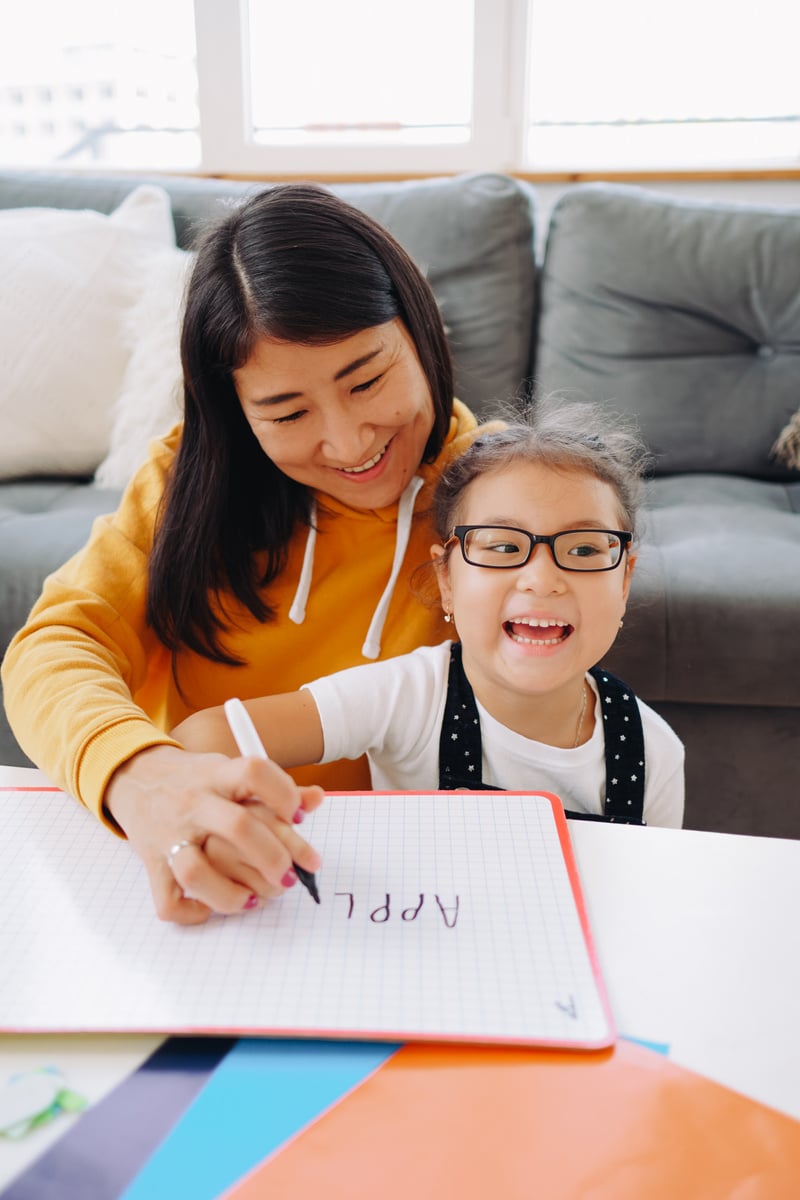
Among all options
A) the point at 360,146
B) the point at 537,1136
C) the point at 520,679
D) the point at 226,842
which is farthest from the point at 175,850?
the point at 360,146

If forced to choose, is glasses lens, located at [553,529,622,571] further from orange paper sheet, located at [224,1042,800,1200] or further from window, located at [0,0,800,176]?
window, located at [0,0,800,176]

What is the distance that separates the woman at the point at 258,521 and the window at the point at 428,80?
6.41 feet

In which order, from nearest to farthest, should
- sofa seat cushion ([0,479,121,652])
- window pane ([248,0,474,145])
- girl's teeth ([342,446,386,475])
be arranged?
girl's teeth ([342,446,386,475]), sofa seat cushion ([0,479,121,652]), window pane ([248,0,474,145])

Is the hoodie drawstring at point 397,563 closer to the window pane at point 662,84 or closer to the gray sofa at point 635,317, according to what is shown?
the gray sofa at point 635,317

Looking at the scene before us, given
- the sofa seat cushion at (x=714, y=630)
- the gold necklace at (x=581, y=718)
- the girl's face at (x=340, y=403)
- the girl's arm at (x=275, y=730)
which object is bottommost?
the sofa seat cushion at (x=714, y=630)

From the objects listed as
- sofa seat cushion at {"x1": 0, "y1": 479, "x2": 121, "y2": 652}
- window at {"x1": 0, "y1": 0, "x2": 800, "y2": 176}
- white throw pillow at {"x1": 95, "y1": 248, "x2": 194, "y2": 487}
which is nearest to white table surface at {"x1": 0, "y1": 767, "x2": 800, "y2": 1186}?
sofa seat cushion at {"x1": 0, "y1": 479, "x2": 121, "y2": 652}

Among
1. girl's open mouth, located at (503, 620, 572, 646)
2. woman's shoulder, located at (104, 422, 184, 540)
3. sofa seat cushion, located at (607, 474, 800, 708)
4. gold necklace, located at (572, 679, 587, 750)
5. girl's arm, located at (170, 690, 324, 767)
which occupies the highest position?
woman's shoulder, located at (104, 422, 184, 540)

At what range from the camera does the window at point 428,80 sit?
269 cm

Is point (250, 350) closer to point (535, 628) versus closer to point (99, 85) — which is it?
point (535, 628)

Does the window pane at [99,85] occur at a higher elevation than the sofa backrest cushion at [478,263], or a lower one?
higher

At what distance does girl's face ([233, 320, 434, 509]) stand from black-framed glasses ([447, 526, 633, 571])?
167 mm

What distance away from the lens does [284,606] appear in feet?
3.73

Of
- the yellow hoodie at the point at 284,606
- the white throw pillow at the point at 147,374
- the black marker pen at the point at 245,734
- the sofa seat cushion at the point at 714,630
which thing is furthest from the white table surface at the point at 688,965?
the white throw pillow at the point at 147,374

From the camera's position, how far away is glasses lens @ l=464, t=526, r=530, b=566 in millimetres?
890
